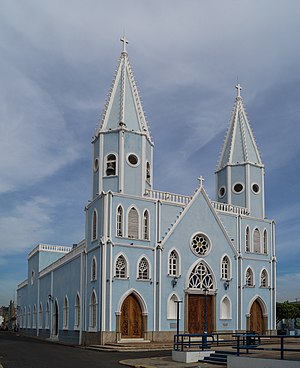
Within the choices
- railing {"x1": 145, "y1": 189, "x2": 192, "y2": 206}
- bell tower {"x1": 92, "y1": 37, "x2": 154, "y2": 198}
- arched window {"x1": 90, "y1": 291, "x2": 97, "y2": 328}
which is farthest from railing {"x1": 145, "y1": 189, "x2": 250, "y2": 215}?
arched window {"x1": 90, "y1": 291, "x2": 97, "y2": 328}

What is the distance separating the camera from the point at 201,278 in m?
35.6

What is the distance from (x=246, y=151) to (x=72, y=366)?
977 inches

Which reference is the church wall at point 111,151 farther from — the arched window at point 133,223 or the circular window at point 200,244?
the circular window at point 200,244

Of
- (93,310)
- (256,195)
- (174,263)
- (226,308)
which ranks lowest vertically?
(226,308)

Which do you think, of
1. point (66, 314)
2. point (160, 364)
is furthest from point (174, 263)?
point (160, 364)

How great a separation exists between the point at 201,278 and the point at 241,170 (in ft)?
29.8

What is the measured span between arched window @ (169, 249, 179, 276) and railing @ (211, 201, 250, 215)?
191 inches

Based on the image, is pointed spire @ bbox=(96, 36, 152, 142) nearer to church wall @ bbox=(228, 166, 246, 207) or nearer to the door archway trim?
church wall @ bbox=(228, 166, 246, 207)

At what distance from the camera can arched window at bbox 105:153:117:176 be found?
113ft

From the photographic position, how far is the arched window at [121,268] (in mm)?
32125

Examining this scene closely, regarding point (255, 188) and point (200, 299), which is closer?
point (200, 299)

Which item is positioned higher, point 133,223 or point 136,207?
point 136,207

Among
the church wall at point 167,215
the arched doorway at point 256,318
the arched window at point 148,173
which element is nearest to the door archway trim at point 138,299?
the church wall at point 167,215

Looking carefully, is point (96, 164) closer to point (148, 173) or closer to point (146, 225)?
point (148, 173)
